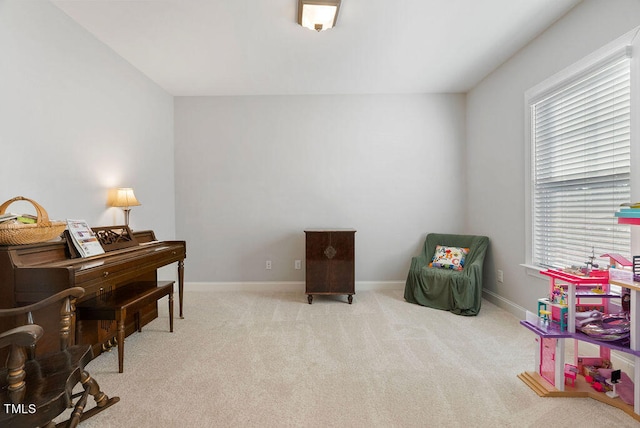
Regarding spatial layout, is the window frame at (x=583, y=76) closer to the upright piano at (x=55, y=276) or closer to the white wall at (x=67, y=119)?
the upright piano at (x=55, y=276)

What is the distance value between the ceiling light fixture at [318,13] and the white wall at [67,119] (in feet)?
5.96

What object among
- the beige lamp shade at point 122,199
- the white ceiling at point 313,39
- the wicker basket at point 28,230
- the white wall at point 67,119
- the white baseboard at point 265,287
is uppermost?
the white ceiling at point 313,39

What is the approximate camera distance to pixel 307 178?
4215 millimetres

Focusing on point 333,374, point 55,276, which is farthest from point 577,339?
point 55,276

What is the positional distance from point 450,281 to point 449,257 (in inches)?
17.7

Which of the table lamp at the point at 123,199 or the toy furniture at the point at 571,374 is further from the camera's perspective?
the table lamp at the point at 123,199

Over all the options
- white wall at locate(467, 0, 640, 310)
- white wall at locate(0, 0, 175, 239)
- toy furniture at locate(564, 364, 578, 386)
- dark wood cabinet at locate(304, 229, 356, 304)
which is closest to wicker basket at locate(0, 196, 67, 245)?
white wall at locate(0, 0, 175, 239)

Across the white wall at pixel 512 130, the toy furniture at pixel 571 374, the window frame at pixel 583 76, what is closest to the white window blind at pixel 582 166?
the window frame at pixel 583 76

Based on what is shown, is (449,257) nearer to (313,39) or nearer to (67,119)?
(313,39)

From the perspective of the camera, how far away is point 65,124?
2.41 meters

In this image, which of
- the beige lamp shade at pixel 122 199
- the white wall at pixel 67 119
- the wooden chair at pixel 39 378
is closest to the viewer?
the wooden chair at pixel 39 378

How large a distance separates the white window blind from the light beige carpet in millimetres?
883

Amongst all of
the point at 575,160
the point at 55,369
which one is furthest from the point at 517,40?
the point at 55,369

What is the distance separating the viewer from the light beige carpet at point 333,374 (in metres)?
1.64
